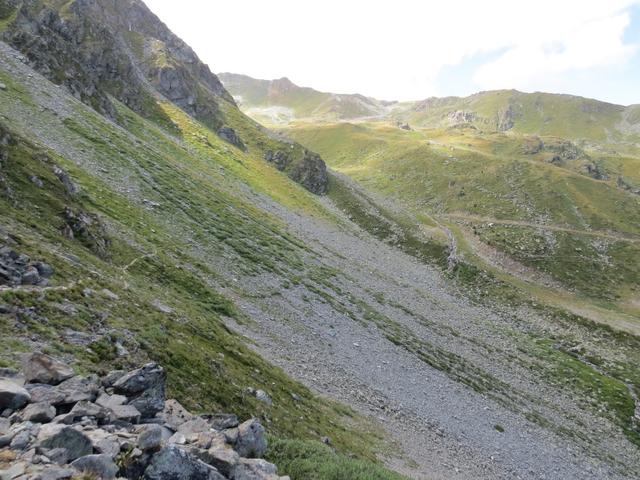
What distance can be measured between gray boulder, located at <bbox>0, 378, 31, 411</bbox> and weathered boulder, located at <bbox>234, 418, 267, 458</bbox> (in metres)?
5.30

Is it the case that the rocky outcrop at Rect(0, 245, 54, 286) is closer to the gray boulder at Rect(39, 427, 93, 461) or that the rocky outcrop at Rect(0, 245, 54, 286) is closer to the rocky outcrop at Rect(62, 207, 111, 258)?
the rocky outcrop at Rect(62, 207, 111, 258)

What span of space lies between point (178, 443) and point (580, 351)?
217 ft

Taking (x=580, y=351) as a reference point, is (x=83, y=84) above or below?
above

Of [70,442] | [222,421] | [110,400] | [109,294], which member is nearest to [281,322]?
[109,294]

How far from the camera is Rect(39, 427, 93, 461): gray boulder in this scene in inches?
→ 315

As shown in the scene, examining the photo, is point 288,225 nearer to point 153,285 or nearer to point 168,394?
point 153,285

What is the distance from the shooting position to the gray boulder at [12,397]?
29.6ft

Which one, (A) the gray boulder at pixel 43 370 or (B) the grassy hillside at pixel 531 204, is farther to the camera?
(B) the grassy hillside at pixel 531 204

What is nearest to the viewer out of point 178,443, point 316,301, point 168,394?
point 178,443

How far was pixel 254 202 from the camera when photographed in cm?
7056

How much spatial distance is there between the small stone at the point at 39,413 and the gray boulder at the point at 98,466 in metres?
1.71

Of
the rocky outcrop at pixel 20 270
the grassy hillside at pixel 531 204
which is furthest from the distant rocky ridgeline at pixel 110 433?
the grassy hillside at pixel 531 204

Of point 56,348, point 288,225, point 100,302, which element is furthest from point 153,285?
point 288,225

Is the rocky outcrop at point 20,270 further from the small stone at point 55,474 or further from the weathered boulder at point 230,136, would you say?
the weathered boulder at point 230,136
